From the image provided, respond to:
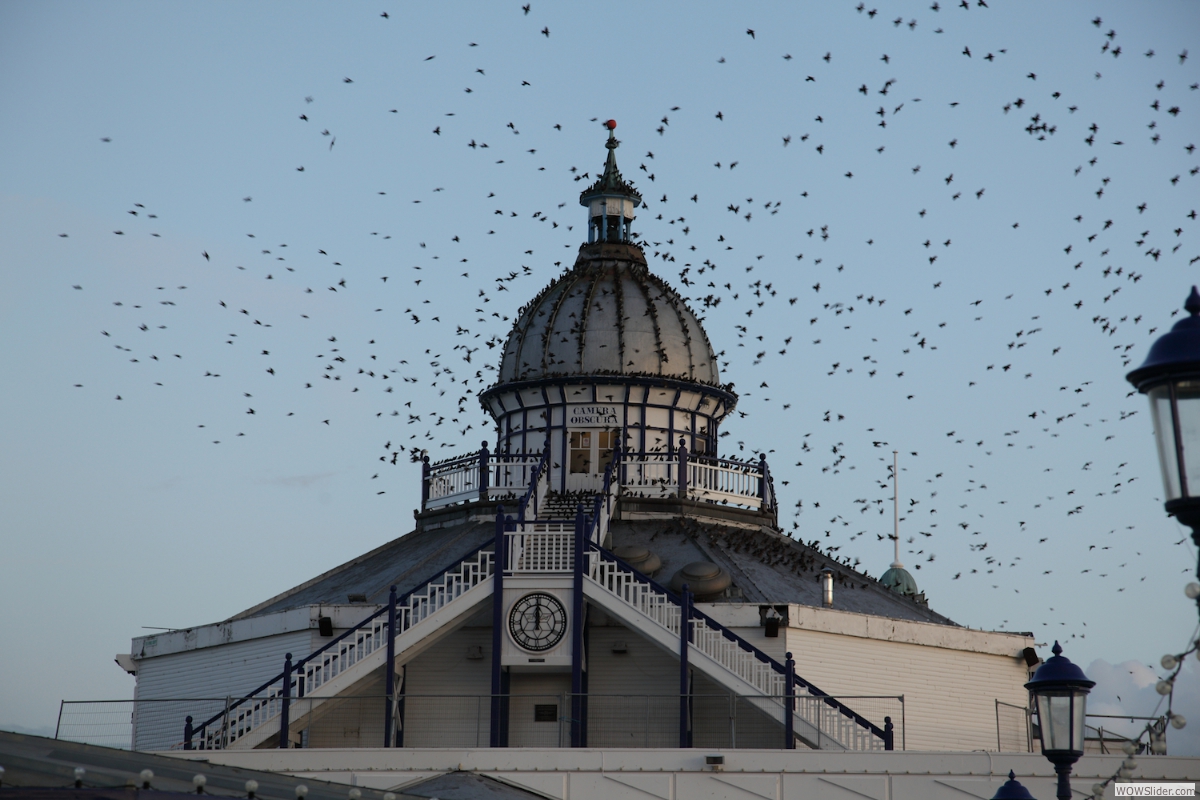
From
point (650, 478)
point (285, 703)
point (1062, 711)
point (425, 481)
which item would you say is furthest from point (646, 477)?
point (1062, 711)

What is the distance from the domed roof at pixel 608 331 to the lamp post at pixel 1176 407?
102ft

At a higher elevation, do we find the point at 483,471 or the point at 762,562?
the point at 483,471

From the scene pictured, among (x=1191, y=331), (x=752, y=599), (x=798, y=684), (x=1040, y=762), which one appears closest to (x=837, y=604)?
(x=752, y=599)

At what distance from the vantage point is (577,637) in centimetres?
3036

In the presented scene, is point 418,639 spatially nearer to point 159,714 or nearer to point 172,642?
point 159,714

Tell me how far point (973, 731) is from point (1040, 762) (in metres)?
7.90

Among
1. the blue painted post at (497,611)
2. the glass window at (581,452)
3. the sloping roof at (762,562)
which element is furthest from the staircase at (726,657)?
the glass window at (581,452)

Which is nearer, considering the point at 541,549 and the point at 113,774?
the point at 113,774

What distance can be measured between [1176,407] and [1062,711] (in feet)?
21.2

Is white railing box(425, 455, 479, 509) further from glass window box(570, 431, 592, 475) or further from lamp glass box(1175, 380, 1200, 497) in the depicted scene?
lamp glass box(1175, 380, 1200, 497)

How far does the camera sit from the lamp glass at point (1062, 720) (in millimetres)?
15156

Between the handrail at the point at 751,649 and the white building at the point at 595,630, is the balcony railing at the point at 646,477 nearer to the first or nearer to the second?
the white building at the point at 595,630

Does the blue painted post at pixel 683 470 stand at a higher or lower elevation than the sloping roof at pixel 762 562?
higher

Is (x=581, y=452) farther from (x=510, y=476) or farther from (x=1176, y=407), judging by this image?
(x=1176, y=407)
